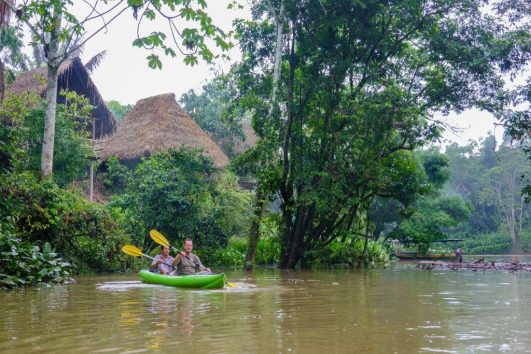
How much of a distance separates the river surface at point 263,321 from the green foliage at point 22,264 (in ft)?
1.80

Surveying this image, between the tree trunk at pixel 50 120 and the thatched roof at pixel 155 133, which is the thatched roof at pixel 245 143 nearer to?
the thatched roof at pixel 155 133

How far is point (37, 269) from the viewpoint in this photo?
10.1 metres

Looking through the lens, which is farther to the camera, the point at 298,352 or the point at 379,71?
the point at 379,71

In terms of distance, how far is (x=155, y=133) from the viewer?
76.7 feet

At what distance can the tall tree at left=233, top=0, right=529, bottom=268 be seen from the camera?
15812mm

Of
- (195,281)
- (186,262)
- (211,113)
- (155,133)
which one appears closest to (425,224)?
(211,113)

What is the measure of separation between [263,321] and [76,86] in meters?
21.6

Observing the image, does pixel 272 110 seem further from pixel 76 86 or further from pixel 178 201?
pixel 76 86

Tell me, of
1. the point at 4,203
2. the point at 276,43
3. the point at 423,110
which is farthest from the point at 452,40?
the point at 4,203

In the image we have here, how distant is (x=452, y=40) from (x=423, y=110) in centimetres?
211

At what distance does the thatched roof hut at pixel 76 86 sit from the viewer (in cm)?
2359

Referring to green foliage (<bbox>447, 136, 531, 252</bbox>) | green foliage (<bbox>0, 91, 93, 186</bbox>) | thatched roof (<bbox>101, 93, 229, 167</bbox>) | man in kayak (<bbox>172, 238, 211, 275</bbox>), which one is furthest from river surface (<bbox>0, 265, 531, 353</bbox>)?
green foliage (<bbox>447, 136, 531, 252</bbox>)

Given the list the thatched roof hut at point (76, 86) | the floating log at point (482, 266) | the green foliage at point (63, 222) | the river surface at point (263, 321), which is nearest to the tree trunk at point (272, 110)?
the green foliage at point (63, 222)

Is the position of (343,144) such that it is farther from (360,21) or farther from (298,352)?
(298,352)
